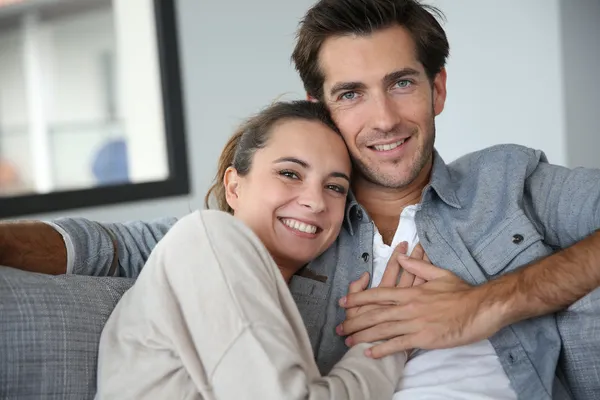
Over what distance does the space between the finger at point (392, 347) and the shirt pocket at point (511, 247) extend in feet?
0.98

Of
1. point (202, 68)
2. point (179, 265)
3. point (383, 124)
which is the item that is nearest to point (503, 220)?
point (383, 124)

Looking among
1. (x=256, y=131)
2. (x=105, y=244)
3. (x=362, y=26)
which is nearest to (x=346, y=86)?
(x=362, y=26)

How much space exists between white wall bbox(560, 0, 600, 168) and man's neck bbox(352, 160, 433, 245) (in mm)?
1906

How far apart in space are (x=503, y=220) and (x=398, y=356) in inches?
16.7

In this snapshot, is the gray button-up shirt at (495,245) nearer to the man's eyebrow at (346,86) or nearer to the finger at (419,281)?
the finger at (419,281)

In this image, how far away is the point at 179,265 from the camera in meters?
1.33

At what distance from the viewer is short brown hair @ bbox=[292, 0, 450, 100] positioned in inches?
75.5

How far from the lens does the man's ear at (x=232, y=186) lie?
1.80m

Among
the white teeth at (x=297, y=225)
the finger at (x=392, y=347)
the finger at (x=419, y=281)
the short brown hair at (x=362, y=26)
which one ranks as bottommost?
the finger at (x=392, y=347)

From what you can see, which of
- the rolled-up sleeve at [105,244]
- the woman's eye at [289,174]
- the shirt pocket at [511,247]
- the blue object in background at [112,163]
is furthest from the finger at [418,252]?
the blue object in background at [112,163]

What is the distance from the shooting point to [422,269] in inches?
67.9

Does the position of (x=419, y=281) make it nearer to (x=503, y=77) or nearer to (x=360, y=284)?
(x=360, y=284)

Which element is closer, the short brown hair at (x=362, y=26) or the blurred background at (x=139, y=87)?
the short brown hair at (x=362, y=26)

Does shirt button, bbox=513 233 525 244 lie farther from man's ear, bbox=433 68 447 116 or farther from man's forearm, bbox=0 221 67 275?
man's forearm, bbox=0 221 67 275
